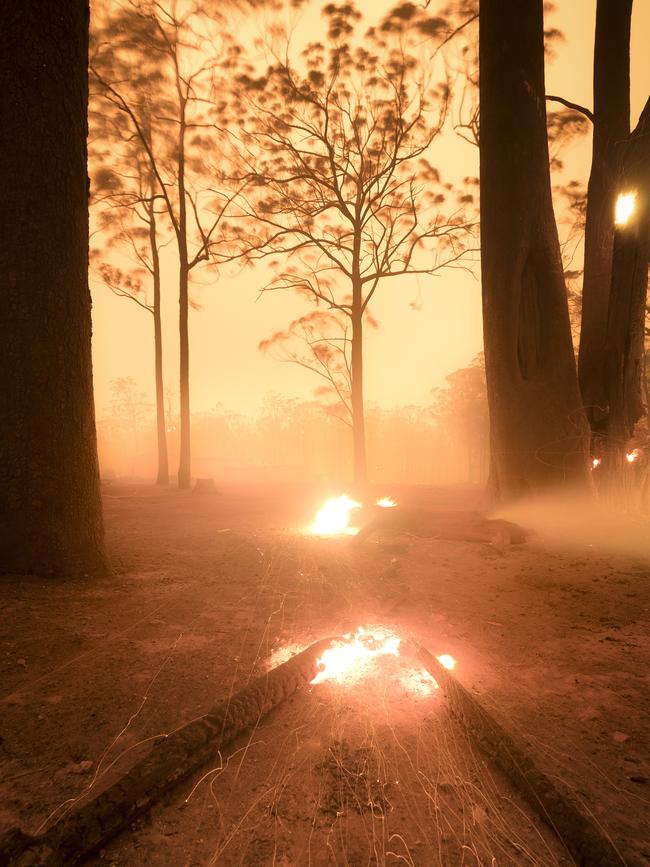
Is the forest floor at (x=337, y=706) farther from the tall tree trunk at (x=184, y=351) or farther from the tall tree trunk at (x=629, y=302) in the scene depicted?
the tall tree trunk at (x=184, y=351)

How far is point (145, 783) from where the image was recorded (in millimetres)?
1816

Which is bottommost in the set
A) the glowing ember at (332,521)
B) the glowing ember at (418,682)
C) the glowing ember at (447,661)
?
the glowing ember at (332,521)

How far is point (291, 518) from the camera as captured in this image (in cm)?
1023

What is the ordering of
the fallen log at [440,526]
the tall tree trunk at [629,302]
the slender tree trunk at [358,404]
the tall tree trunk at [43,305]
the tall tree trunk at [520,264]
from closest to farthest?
the tall tree trunk at [43,305] → the fallen log at [440,526] → the tall tree trunk at [520,264] → the tall tree trunk at [629,302] → the slender tree trunk at [358,404]

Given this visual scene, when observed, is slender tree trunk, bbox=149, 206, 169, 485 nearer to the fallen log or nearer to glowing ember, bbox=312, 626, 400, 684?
the fallen log

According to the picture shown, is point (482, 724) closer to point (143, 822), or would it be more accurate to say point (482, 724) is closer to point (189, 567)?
point (143, 822)

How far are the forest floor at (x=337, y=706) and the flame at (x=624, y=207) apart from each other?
682 centimetres

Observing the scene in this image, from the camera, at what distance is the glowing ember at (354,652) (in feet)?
9.98

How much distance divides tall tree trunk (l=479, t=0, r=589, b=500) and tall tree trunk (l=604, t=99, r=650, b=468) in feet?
3.67

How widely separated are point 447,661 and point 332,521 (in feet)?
22.0

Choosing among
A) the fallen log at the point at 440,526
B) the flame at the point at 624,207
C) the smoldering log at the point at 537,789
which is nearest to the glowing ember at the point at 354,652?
the smoldering log at the point at 537,789

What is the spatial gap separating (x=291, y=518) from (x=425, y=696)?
7.65 metres

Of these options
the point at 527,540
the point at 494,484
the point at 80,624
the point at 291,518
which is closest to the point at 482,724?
the point at 80,624

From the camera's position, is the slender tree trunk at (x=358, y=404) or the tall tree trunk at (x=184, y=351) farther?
the tall tree trunk at (x=184, y=351)
